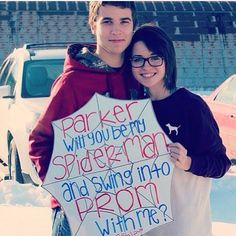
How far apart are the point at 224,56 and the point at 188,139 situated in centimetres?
1685

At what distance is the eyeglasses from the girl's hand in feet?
1.16

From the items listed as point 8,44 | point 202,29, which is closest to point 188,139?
point 8,44

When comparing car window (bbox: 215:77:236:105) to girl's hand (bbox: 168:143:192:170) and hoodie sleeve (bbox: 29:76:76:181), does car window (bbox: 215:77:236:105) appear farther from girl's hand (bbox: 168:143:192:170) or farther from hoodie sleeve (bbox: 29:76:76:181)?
hoodie sleeve (bbox: 29:76:76:181)

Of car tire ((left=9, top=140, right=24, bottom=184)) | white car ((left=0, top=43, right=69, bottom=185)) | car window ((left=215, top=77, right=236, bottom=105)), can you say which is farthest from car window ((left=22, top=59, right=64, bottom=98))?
car window ((left=215, top=77, right=236, bottom=105))

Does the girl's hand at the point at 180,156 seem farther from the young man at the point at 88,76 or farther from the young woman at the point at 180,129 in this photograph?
the young man at the point at 88,76

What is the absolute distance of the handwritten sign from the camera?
2490 mm

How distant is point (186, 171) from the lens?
2.52 m

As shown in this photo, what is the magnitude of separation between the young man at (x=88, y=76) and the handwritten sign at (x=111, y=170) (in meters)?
0.04

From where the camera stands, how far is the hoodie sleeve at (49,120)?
2451mm

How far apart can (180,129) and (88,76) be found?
17.3 inches

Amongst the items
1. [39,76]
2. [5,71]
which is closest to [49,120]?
[39,76]

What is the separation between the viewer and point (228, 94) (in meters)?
8.41

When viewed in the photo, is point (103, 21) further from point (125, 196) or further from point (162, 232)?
point (162, 232)

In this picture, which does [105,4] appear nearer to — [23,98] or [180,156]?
[180,156]
